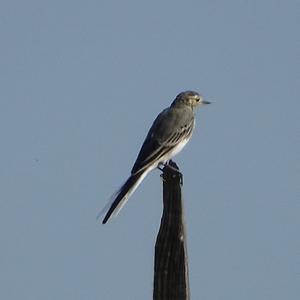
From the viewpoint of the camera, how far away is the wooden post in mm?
6141

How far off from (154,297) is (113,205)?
395 centimetres

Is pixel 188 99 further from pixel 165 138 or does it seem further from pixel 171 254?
pixel 171 254

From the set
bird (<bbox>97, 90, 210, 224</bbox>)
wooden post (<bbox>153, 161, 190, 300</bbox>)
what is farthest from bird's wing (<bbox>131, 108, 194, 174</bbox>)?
wooden post (<bbox>153, 161, 190, 300</bbox>)

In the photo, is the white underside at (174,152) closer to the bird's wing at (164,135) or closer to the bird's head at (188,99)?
the bird's wing at (164,135)

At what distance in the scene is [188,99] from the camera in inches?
690

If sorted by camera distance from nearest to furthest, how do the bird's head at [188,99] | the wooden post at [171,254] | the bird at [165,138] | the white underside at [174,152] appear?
the wooden post at [171,254], the bird at [165,138], the white underside at [174,152], the bird's head at [188,99]

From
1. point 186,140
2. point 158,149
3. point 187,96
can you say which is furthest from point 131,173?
point 187,96

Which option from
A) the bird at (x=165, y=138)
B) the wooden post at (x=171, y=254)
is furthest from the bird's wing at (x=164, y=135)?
the wooden post at (x=171, y=254)

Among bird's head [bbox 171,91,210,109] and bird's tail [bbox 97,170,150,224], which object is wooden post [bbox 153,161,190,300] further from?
bird's head [bbox 171,91,210,109]

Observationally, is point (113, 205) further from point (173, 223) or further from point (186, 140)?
point (186, 140)

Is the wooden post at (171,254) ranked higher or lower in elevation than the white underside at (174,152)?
lower

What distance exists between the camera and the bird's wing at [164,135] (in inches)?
534

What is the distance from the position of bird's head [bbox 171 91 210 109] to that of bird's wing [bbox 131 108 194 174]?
1.80 feet

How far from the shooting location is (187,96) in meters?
17.5
